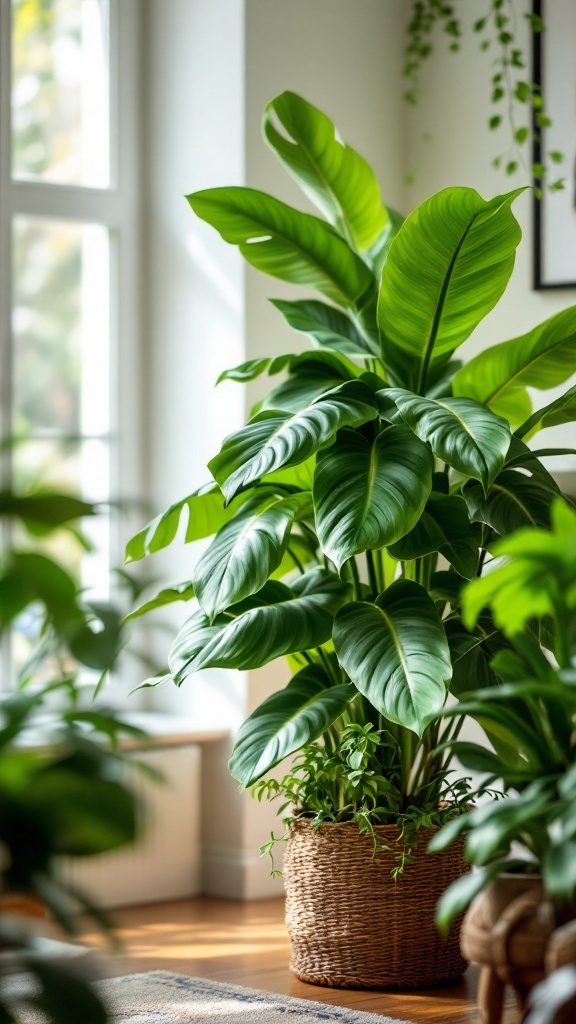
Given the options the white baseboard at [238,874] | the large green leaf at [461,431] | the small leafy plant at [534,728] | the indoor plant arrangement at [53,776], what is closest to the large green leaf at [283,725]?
the large green leaf at [461,431]

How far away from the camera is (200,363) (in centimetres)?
388

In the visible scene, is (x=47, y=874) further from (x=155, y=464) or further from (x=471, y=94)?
(x=471, y=94)

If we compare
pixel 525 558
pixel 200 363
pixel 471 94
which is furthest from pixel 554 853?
pixel 471 94

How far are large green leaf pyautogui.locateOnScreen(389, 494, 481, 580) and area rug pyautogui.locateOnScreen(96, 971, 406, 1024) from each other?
82 cm

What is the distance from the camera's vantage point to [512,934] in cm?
146

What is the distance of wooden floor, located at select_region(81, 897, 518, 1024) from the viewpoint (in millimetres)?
2596

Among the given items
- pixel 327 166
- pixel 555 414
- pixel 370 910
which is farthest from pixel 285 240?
pixel 370 910

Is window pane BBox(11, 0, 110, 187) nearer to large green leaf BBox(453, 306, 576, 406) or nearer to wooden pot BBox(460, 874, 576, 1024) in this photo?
large green leaf BBox(453, 306, 576, 406)

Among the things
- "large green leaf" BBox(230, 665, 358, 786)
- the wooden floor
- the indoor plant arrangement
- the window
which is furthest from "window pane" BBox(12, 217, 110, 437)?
the indoor plant arrangement

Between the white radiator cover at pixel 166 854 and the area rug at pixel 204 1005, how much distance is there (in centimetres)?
81

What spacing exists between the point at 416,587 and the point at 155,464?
58.5 inches

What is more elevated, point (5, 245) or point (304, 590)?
point (5, 245)

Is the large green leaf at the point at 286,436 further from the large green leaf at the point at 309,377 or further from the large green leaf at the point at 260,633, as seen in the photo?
the large green leaf at the point at 260,633

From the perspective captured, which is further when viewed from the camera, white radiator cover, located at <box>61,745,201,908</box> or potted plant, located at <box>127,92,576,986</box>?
white radiator cover, located at <box>61,745,201,908</box>
